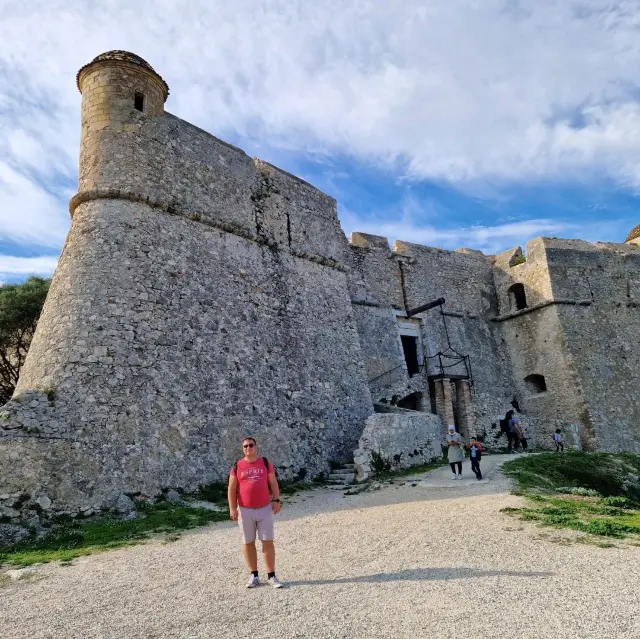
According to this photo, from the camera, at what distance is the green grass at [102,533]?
7.22m

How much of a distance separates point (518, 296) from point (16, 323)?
835 inches

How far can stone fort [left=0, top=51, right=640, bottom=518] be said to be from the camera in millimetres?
10094

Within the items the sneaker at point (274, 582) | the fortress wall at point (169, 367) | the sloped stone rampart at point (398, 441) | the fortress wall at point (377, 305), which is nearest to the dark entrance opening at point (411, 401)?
the fortress wall at point (377, 305)

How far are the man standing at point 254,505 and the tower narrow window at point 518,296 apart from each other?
2129 cm

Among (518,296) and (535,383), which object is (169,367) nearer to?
(535,383)

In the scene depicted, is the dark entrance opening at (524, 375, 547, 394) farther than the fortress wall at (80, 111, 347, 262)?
Yes

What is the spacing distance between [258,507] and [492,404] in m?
18.3

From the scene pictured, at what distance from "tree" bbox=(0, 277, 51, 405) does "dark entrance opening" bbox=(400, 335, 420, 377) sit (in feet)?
44.1

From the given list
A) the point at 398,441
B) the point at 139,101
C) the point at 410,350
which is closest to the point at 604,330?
the point at 410,350

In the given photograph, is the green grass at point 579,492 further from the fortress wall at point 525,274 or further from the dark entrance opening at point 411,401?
the fortress wall at point 525,274

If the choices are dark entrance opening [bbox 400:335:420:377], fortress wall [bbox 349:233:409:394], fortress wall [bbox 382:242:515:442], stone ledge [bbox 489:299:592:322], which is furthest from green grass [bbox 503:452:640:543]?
stone ledge [bbox 489:299:592:322]

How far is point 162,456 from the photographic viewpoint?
10.5 meters

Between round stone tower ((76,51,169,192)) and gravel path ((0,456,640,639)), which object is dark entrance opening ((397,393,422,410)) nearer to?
gravel path ((0,456,640,639))

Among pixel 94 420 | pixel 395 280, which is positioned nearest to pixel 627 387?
pixel 395 280
